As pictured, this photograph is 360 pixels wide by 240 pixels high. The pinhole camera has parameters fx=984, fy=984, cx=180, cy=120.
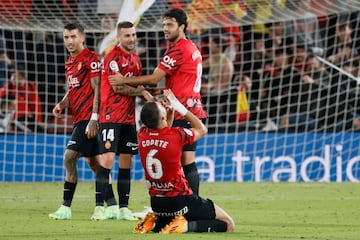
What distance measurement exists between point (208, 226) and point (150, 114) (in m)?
1.05

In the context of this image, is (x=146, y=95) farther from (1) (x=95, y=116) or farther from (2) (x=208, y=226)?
(2) (x=208, y=226)

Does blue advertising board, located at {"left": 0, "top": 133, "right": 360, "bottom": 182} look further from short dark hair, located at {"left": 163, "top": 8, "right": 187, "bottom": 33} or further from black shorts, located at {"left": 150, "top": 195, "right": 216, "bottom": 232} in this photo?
black shorts, located at {"left": 150, "top": 195, "right": 216, "bottom": 232}

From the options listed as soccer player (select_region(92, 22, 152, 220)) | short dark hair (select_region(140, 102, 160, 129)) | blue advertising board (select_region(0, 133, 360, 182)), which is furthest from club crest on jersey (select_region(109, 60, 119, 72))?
blue advertising board (select_region(0, 133, 360, 182))

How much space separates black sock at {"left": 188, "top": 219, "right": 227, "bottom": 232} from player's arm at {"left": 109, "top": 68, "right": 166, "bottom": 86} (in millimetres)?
1675

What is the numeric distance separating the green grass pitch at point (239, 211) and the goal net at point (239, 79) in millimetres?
808

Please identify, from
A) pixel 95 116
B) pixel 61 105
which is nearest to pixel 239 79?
pixel 61 105

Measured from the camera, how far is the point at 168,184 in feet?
26.3

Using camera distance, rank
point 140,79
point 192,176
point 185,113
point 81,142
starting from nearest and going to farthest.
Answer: point 185,113 → point 192,176 → point 140,79 → point 81,142

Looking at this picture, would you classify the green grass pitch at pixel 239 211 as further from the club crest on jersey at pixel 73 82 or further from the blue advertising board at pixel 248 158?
the club crest on jersey at pixel 73 82

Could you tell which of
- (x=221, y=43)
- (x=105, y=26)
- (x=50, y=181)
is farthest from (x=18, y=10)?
(x=221, y=43)

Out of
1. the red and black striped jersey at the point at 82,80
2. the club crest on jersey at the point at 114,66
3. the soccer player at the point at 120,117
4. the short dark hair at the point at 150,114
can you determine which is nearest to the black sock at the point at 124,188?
the soccer player at the point at 120,117

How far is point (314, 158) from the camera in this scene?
1501 cm

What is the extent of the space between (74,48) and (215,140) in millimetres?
5532

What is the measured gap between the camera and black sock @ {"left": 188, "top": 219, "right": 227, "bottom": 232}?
8.02 m
